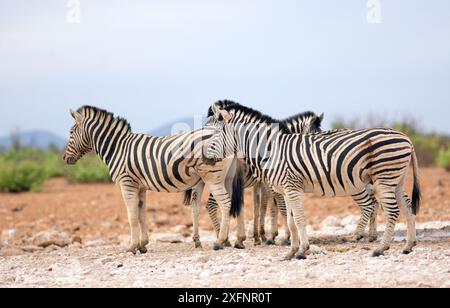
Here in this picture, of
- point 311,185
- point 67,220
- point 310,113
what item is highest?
point 310,113

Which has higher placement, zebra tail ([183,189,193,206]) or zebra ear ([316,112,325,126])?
zebra ear ([316,112,325,126])

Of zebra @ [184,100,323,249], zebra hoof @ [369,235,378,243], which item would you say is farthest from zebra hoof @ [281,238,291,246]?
zebra hoof @ [369,235,378,243]

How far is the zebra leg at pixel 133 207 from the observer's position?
1045cm

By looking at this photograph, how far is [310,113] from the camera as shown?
10961 millimetres

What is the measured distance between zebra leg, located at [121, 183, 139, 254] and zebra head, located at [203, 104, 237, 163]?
128 cm

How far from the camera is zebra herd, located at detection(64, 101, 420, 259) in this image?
9.12 m

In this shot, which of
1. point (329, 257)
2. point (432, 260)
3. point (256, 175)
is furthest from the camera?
point (256, 175)

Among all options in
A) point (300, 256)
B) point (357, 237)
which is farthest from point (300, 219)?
point (357, 237)

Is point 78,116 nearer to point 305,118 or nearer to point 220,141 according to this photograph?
point 220,141

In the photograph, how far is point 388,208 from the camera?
9.20 metres

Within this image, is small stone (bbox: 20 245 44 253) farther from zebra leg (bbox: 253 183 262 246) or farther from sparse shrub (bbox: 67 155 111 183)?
sparse shrub (bbox: 67 155 111 183)
